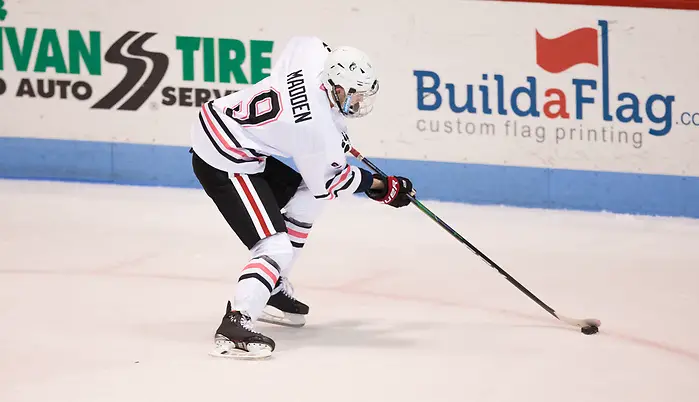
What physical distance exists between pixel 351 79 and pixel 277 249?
24.9 inches

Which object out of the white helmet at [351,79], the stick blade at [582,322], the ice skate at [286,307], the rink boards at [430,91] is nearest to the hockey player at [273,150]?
the white helmet at [351,79]

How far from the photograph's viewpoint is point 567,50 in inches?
271

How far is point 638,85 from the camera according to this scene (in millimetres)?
6816

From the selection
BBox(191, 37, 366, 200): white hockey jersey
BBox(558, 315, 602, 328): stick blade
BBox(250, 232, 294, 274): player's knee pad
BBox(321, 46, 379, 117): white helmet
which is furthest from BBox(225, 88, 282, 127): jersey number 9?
BBox(558, 315, 602, 328): stick blade

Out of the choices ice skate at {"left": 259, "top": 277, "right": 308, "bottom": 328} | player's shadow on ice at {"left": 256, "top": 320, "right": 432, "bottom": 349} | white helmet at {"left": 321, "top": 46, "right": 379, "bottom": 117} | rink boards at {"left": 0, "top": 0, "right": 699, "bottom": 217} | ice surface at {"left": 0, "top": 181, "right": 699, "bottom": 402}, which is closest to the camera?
ice surface at {"left": 0, "top": 181, "right": 699, "bottom": 402}

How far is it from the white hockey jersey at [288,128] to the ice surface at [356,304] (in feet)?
2.07

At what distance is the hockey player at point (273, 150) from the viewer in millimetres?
4188

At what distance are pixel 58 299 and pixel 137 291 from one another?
330 mm

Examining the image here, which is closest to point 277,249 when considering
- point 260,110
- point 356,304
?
point 260,110

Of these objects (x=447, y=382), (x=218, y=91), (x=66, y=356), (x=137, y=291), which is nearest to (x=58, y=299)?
(x=137, y=291)

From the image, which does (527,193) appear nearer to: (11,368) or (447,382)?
(447,382)

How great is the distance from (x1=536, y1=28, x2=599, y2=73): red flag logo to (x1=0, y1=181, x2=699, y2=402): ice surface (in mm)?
809

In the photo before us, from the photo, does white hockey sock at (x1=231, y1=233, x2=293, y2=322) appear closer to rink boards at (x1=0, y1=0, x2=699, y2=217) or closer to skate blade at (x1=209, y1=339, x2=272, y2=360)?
skate blade at (x1=209, y1=339, x2=272, y2=360)

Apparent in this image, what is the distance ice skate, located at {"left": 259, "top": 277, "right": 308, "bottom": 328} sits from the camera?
472 centimetres
